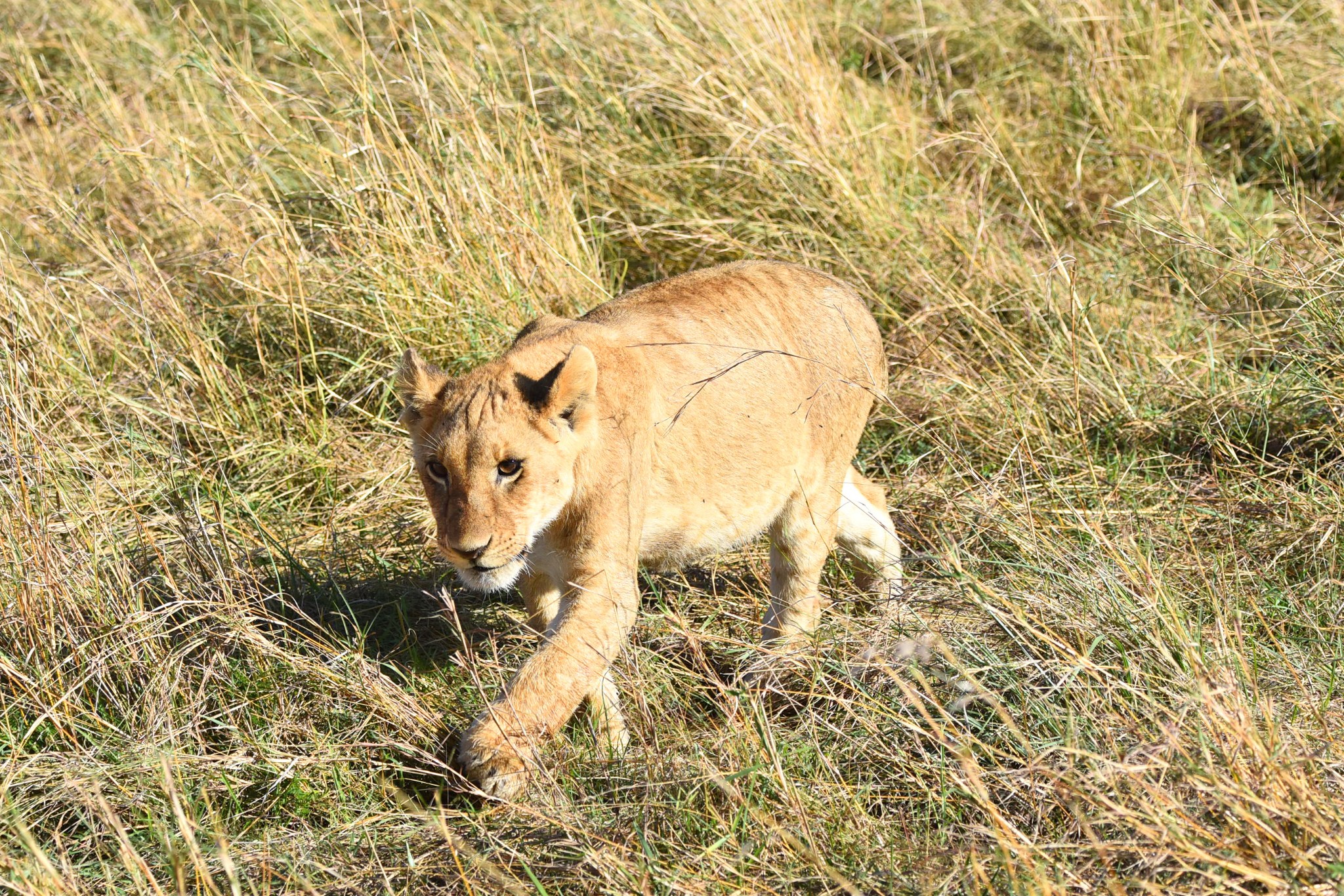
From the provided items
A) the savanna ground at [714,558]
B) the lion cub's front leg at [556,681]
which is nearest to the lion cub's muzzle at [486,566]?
the lion cub's front leg at [556,681]

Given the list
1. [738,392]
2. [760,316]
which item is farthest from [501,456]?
[760,316]

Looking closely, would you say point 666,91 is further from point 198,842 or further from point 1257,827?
point 1257,827

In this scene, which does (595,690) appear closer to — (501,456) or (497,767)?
(497,767)

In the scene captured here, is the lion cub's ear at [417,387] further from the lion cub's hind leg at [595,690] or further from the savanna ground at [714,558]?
the savanna ground at [714,558]

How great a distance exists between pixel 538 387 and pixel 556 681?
83 centimetres

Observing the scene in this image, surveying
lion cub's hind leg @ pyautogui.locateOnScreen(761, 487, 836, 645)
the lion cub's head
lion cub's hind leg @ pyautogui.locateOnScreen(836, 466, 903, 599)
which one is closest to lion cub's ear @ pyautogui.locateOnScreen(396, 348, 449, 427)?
the lion cub's head

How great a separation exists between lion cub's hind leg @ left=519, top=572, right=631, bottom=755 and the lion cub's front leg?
3cm

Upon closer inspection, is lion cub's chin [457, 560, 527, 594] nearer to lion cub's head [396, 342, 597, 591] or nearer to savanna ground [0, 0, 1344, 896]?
lion cub's head [396, 342, 597, 591]

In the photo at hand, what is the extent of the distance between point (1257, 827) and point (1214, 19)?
629 cm

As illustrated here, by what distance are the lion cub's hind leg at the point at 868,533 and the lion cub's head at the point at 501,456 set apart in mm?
1515

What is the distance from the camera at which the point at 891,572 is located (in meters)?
5.01

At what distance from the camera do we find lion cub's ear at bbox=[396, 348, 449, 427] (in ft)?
13.2

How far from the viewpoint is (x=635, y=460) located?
4.14 meters

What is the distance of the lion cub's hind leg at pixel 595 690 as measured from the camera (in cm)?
412
